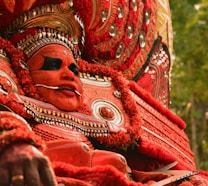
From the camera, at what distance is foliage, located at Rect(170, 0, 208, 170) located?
23.8 feet

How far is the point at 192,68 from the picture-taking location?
773 centimetres

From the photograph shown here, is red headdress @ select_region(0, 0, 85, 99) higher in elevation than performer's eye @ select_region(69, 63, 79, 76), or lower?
higher

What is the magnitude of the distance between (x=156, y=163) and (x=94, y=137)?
→ 1.25 feet

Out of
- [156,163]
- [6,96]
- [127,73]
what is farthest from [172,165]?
[6,96]

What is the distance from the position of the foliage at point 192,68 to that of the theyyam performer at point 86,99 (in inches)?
140

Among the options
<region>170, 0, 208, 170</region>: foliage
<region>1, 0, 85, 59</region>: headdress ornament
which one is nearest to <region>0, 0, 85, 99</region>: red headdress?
<region>1, 0, 85, 59</region>: headdress ornament

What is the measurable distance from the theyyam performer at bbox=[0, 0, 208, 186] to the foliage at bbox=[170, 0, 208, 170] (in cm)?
355

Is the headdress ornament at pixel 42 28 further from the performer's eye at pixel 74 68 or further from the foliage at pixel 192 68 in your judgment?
the foliage at pixel 192 68

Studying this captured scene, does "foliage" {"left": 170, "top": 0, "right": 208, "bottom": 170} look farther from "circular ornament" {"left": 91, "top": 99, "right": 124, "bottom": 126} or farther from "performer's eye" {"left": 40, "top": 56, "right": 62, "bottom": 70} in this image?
"performer's eye" {"left": 40, "top": 56, "right": 62, "bottom": 70}

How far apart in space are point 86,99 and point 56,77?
9.5 inches

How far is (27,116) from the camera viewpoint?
2721 mm

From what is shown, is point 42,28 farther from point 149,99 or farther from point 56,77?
point 149,99

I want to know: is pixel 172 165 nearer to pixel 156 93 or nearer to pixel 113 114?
pixel 113 114

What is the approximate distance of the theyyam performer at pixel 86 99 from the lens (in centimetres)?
248
